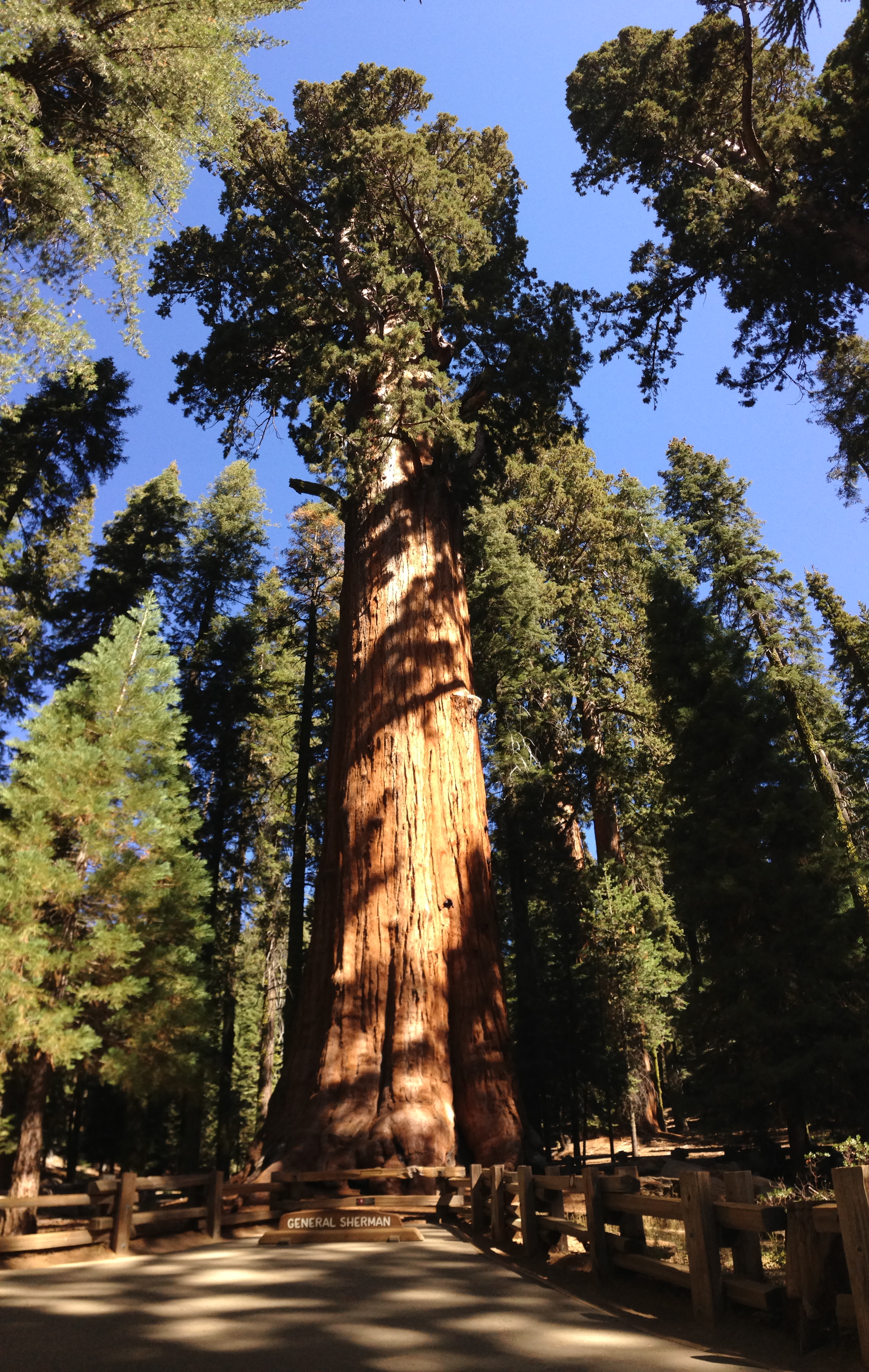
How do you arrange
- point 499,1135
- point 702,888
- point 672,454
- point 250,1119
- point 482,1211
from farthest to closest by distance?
point 250,1119, point 672,454, point 702,888, point 499,1135, point 482,1211

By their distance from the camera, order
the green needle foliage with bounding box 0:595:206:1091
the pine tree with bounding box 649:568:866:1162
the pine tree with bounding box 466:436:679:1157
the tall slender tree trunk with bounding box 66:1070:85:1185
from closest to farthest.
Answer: the pine tree with bounding box 649:568:866:1162, the green needle foliage with bounding box 0:595:206:1091, the pine tree with bounding box 466:436:679:1157, the tall slender tree trunk with bounding box 66:1070:85:1185

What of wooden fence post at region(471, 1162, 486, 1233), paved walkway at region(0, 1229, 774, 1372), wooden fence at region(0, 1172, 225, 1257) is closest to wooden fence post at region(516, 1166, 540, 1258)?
paved walkway at region(0, 1229, 774, 1372)

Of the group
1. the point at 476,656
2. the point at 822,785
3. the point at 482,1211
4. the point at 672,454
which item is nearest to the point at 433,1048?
the point at 482,1211

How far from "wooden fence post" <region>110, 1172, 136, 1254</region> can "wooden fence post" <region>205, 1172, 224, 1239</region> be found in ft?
2.74

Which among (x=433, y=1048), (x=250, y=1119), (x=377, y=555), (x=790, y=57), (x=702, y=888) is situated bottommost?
(x=250, y=1119)

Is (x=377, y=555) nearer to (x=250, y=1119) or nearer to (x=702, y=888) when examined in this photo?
(x=702, y=888)

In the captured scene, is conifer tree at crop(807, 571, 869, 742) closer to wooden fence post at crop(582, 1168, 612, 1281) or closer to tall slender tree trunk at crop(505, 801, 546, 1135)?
tall slender tree trunk at crop(505, 801, 546, 1135)

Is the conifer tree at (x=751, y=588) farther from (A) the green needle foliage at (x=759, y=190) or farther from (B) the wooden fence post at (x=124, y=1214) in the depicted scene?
(B) the wooden fence post at (x=124, y=1214)

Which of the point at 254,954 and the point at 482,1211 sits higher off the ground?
the point at 254,954

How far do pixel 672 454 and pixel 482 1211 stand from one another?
81.2ft

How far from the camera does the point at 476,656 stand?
62.8 ft

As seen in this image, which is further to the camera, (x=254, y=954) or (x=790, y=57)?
(x=254, y=954)

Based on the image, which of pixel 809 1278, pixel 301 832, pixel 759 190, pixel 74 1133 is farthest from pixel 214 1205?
pixel 759 190

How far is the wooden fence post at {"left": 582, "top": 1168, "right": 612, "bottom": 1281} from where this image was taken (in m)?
5.26
